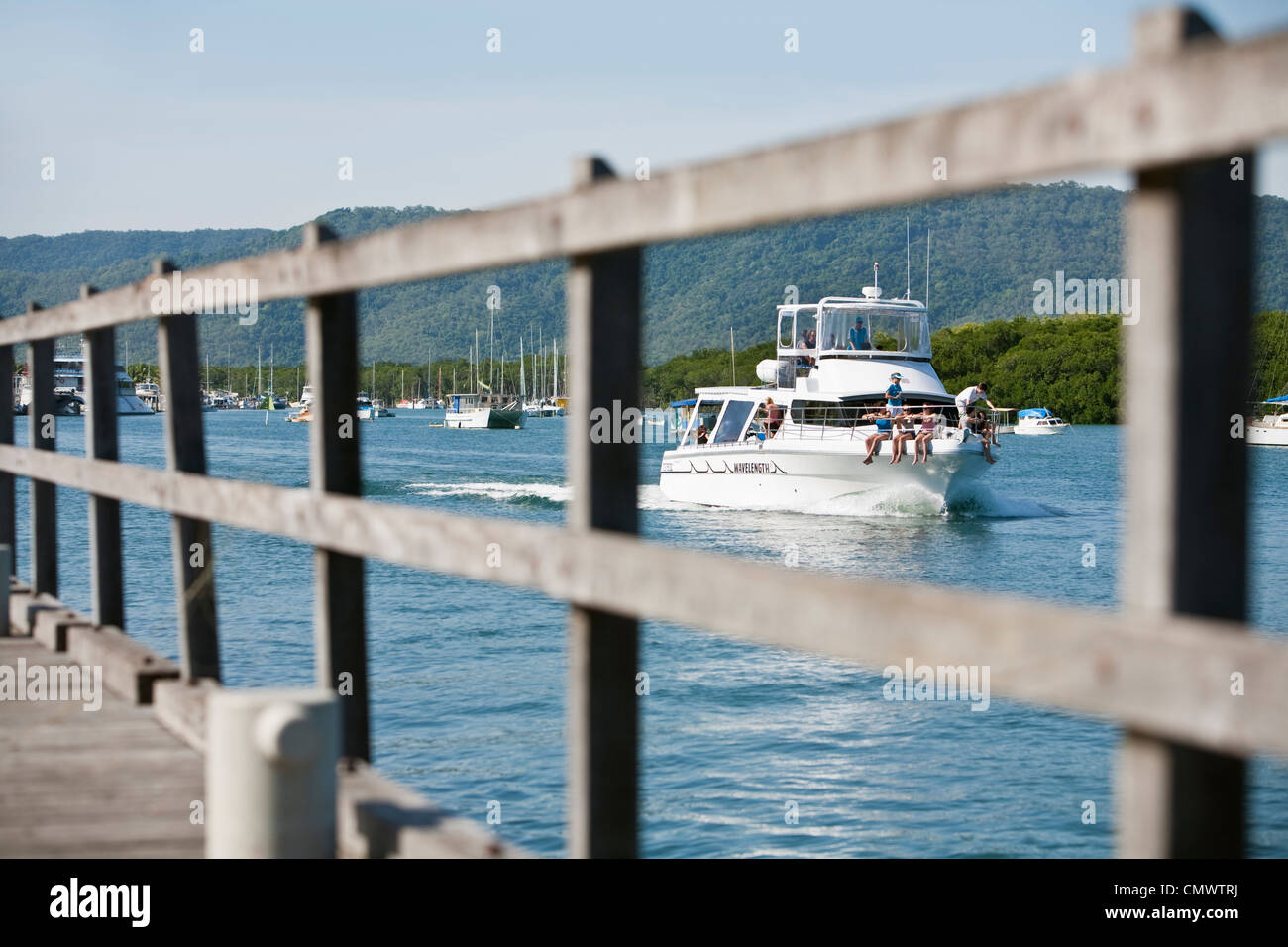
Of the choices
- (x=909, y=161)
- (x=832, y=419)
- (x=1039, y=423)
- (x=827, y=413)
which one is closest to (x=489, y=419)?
(x=1039, y=423)

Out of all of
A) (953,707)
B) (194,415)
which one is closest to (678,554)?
(194,415)

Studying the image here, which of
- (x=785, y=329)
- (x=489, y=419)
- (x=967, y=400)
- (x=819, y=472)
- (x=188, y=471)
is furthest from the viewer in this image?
(x=489, y=419)

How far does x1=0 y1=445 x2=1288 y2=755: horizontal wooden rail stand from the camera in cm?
168

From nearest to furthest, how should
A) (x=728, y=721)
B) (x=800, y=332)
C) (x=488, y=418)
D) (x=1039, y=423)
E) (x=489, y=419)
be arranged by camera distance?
(x=728, y=721), (x=800, y=332), (x=1039, y=423), (x=488, y=418), (x=489, y=419)

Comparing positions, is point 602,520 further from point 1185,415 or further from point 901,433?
point 901,433

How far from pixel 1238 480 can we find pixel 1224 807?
17.4 inches


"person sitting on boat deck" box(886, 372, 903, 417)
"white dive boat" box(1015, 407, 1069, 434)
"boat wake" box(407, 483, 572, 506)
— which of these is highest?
"person sitting on boat deck" box(886, 372, 903, 417)

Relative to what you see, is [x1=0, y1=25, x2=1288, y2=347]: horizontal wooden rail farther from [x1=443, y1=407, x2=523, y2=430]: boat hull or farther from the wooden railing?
[x1=443, y1=407, x2=523, y2=430]: boat hull

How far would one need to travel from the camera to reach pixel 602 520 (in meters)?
2.93

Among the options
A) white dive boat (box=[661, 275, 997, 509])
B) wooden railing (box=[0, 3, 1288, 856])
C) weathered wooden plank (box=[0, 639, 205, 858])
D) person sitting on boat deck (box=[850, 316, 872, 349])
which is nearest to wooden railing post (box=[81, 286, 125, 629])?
weathered wooden plank (box=[0, 639, 205, 858])

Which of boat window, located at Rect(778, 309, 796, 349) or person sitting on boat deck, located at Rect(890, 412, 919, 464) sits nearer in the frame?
person sitting on boat deck, located at Rect(890, 412, 919, 464)

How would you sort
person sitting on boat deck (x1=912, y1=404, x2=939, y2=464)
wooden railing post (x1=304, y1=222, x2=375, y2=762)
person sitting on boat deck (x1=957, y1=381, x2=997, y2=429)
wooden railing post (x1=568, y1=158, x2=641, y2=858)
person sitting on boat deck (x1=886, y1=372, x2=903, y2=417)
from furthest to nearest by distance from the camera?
person sitting on boat deck (x1=886, y1=372, x2=903, y2=417), person sitting on boat deck (x1=912, y1=404, x2=939, y2=464), person sitting on boat deck (x1=957, y1=381, x2=997, y2=429), wooden railing post (x1=304, y1=222, x2=375, y2=762), wooden railing post (x1=568, y1=158, x2=641, y2=858)

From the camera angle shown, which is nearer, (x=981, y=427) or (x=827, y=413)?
(x=981, y=427)

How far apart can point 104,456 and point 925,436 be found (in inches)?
1154
